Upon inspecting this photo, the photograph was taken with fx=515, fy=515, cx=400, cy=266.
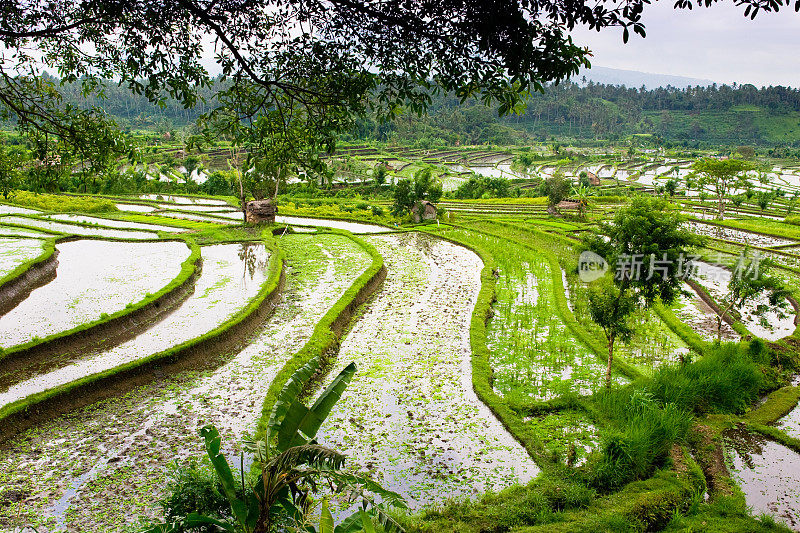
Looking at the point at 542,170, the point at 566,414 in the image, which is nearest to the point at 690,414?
the point at 566,414

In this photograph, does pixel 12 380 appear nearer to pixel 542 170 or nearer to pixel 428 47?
pixel 428 47

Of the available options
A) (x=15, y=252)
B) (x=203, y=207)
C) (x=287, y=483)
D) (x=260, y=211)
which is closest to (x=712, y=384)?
(x=287, y=483)

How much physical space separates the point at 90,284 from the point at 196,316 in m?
3.92

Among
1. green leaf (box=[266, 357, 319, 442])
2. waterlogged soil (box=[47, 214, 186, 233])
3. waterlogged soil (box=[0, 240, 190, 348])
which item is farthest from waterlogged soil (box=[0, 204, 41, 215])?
green leaf (box=[266, 357, 319, 442])

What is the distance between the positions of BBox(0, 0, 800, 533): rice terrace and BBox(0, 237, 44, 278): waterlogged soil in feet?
0.53

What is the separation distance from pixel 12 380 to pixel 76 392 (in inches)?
53.2

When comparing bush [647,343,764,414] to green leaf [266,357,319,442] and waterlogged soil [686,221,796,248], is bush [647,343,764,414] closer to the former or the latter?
green leaf [266,357,319,442]

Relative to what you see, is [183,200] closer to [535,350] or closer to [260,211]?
[260,211]

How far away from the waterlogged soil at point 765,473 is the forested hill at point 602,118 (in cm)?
6127

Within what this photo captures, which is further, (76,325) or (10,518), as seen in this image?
(76,325)

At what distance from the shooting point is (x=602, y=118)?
3433 inches

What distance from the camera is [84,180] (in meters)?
5.85

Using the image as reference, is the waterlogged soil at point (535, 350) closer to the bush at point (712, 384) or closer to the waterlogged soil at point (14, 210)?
the bush at point (712, 384)

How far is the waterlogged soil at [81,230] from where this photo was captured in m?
20.0
